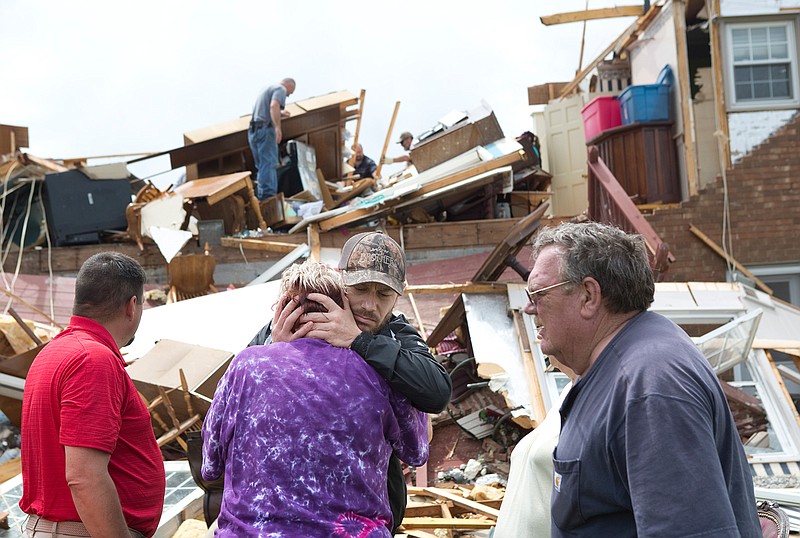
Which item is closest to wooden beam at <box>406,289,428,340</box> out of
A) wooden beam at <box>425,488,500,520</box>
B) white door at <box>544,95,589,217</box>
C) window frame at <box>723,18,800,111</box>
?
wooden beam at <box>425,488,500,520</box>

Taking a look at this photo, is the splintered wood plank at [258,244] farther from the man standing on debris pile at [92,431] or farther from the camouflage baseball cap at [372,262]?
the camouflage baseball cap at [372,262]

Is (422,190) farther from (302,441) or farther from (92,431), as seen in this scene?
(302,441)

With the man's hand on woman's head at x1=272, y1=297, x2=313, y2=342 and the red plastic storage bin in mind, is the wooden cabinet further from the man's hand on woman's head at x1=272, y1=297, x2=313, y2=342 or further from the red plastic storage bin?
the man's hand on woman's head at x1=272, y1=297, x2=313, y2=342

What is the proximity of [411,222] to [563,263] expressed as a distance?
28.6ft

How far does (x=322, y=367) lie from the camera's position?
7.18 feet

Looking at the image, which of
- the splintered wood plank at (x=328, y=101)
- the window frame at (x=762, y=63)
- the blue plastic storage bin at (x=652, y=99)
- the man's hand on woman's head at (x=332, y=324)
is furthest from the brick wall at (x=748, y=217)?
the man's hand on woman's head at (x=332, y=324)

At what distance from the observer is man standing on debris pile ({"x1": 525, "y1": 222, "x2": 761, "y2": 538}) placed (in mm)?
1600

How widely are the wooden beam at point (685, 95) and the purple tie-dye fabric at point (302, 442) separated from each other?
1045cm

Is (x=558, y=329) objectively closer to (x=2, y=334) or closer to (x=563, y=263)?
(x=563, y=263)

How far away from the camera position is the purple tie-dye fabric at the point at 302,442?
2.07m

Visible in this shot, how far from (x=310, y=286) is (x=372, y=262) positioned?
0.22 m

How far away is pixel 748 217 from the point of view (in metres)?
11.0

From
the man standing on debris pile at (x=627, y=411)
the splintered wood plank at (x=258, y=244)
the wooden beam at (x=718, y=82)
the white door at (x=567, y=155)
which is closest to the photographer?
the man standing on debris pile at (x=627, y=411)

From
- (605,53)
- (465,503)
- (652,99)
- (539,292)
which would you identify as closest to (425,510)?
(465,503)
